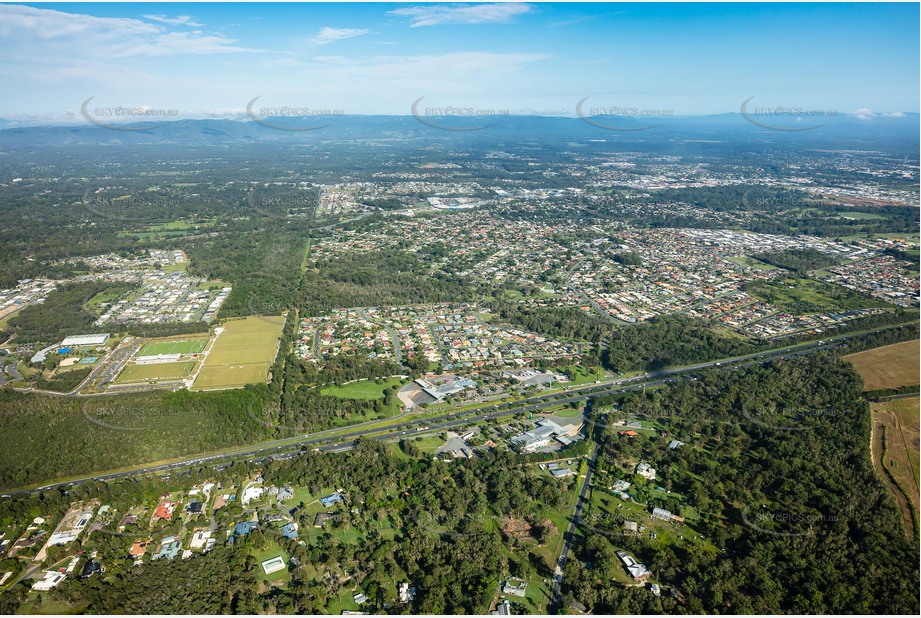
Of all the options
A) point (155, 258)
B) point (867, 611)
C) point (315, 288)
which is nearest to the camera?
point (867, 611)

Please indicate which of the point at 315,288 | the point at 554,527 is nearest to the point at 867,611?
the point at 554,527

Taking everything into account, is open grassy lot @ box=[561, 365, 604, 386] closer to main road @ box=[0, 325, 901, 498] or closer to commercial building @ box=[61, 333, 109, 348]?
main road @ box=[0, 325, 901, 498]

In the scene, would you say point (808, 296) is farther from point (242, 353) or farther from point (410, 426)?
point (242, 353)

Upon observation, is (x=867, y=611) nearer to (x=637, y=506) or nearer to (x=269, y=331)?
(x=637, y=506)

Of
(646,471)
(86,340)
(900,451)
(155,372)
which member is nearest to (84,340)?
(86,340)

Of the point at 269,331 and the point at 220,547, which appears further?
the point at 269,331

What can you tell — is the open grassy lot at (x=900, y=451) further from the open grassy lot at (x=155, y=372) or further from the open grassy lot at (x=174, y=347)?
the open grassy lot at (x=174, y=347)
